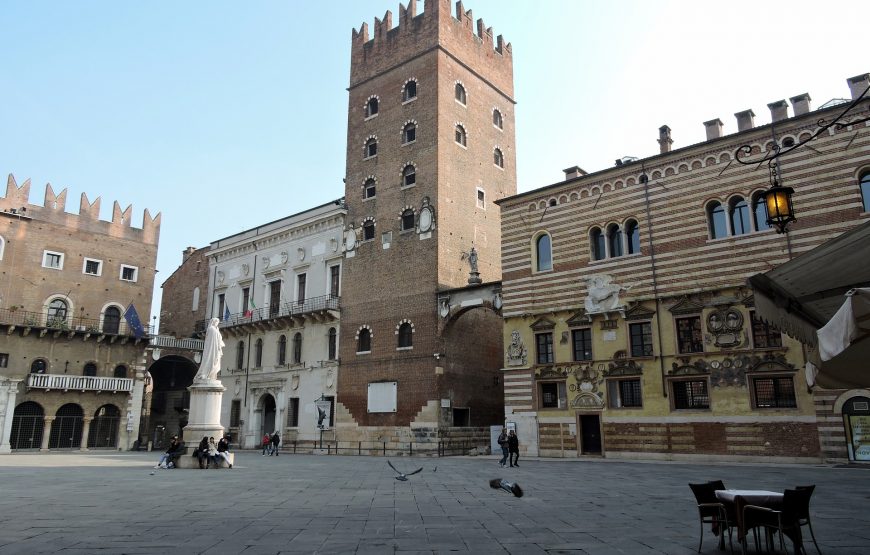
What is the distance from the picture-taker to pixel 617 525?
921cm

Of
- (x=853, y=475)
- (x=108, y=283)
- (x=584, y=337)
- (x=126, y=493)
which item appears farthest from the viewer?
(x=108, y=283)

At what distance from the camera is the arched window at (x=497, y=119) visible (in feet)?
128

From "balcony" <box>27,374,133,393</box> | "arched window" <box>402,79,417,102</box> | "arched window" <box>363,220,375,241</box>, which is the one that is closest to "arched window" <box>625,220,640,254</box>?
"arched window" <box>363,220,375,241</box>

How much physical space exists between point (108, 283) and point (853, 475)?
40761mm

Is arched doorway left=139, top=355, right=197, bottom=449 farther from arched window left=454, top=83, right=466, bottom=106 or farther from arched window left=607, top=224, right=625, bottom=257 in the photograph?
arched window left=607, top=224, right=625, bottom=257

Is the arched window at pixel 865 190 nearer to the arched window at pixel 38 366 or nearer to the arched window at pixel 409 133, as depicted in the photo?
the arched window at pixel 409 133

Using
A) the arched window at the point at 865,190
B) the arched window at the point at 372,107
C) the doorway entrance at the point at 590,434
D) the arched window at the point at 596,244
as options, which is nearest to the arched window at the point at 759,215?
the arched window at the point at 865,190

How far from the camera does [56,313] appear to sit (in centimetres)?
3875

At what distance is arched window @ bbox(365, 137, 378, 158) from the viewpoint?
123 ft

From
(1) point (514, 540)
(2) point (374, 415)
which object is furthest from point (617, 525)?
(2) point (374, 415)

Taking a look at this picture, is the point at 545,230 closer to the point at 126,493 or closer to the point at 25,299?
the point at 126,493

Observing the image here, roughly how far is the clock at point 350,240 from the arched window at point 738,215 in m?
20.3

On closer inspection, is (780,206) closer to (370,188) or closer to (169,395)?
(370,188)

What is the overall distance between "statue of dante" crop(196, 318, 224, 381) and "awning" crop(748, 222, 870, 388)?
1873cm
